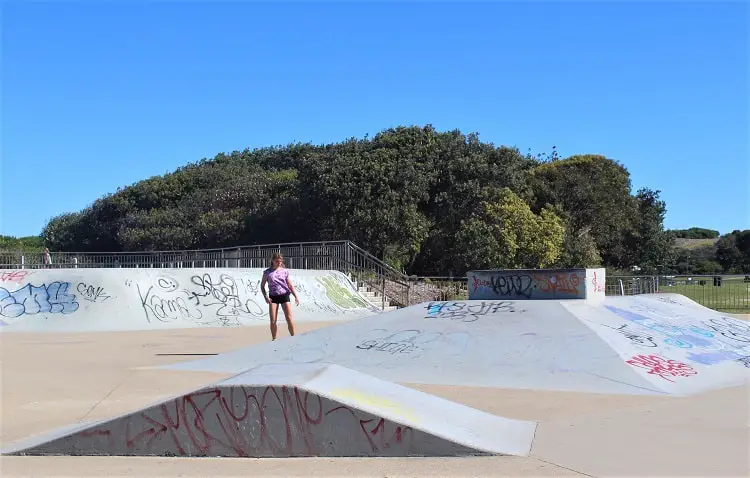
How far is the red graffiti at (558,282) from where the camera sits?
449 inches

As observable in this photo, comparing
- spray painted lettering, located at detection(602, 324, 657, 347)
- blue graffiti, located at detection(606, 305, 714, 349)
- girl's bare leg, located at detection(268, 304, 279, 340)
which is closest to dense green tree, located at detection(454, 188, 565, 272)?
blue graffiti, located at detection(606, 305, 714, 349)

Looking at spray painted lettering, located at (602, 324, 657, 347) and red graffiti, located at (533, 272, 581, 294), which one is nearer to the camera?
spray painted lettering, located at (602, 324, 657, 347)

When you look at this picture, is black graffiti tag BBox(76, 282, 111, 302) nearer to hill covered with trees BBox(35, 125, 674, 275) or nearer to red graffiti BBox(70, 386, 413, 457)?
red graffiti BBox(70, 386, 413, 457)

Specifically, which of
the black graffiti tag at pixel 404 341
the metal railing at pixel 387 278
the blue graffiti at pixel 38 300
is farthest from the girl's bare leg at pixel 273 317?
the metal railing at pixel 387 278

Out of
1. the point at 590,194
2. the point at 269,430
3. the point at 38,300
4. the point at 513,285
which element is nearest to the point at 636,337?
the point at 513,285

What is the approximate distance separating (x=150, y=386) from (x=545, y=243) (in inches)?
1138

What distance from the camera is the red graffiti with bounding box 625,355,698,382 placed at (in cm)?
861

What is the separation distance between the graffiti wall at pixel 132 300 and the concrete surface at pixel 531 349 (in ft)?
23.6

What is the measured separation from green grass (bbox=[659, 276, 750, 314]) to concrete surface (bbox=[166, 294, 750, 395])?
547 inches

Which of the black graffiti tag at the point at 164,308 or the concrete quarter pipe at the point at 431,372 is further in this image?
the black graffiti tag at the point at 164,308

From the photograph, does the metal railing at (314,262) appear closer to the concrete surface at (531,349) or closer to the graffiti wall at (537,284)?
the graffiti wall at (537,284)

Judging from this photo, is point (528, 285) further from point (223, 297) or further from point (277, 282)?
point (223, 297)

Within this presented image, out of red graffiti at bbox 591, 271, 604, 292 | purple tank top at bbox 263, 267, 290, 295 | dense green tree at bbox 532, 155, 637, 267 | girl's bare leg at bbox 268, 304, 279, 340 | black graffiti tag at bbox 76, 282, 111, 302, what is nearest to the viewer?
red graffiti at bbox 591, 271, 604, 292

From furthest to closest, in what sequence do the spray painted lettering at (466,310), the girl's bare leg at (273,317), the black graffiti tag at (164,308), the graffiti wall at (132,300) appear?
the black graffiti tag at (164,308), the graffiti wall at (132,300), the girl's bare leg at (273,317), the spray painted lettering at (466,310)
